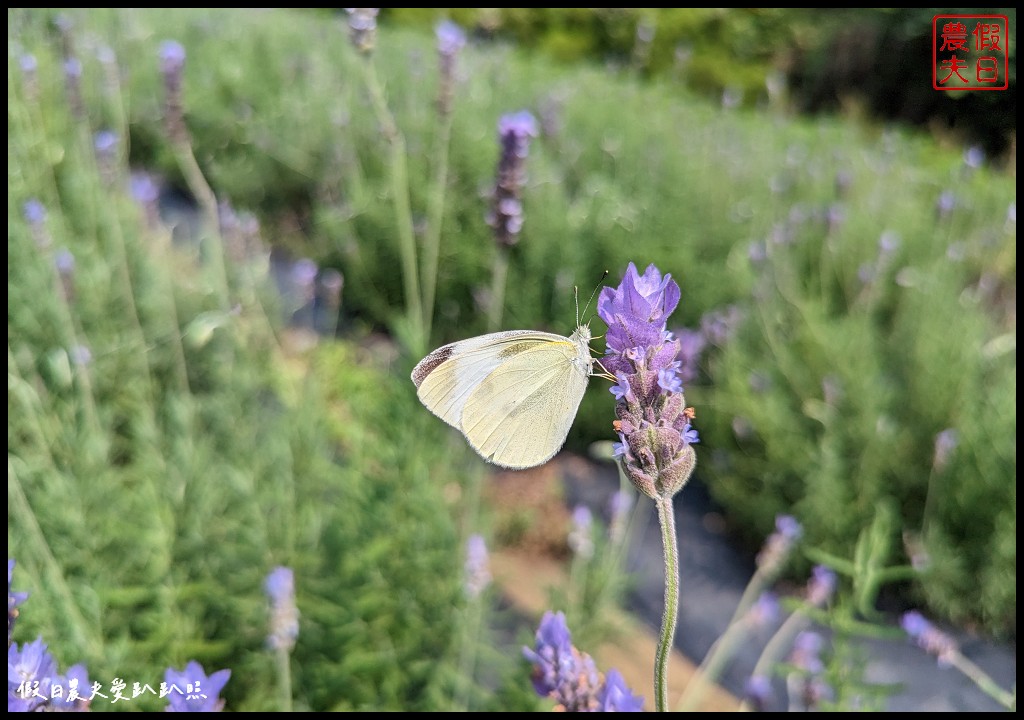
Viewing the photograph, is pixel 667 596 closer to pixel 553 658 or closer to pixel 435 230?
pixel 553 658

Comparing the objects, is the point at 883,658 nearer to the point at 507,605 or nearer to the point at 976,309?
Answer: the point at 507,605

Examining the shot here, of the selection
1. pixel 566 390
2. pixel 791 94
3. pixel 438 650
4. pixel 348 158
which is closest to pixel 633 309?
pixel 566 390

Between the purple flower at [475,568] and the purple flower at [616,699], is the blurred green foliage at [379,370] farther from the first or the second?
the purple flower at [616,699]

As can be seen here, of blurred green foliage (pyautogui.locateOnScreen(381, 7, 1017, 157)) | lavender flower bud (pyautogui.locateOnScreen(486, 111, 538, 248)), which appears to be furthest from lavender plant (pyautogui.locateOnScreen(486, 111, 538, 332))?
blurred green foliage (pyautogui.locateOnScreen(381, 7, 1017, 157))

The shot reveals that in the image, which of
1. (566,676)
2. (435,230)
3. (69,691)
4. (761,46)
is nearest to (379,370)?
(435,230)

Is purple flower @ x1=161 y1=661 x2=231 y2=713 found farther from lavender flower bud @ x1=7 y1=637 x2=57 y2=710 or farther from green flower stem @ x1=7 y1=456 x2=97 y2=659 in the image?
green flower stem @ x1=7 y1=456 x2=97 y2=659

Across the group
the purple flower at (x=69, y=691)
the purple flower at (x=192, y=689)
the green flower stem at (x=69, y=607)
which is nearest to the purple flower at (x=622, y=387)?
the purple flower at (x=192, y=689)
